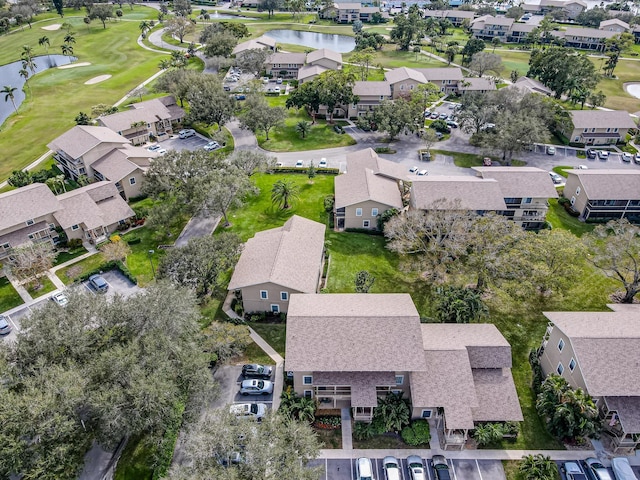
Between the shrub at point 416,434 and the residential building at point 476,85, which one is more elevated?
the residential building at point 476,85

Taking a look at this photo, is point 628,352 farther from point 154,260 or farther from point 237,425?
point 154,260

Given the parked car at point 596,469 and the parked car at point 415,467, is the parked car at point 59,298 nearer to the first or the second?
the parked car at point 415,467

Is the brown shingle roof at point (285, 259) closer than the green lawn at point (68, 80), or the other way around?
the brown shingle roof at point (285, 259)

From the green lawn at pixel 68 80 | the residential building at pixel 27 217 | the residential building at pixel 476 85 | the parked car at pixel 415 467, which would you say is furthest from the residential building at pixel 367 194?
the green lawn at pixel 68 80

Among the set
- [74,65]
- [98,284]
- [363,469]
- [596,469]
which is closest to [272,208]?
[98,284]

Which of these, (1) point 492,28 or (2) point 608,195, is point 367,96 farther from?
(1) point 492,28

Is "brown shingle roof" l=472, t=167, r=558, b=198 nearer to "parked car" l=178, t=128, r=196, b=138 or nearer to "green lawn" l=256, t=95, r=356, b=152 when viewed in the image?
"green lawn" l=256, t=95, r=356, b=152
